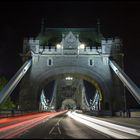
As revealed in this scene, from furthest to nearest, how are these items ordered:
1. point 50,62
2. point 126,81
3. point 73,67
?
1. point 50,62
2. point 73,67
3. point 126,81

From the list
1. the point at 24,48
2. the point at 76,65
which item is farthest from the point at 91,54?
the point at 24,48

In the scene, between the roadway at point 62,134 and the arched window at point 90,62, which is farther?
the arched window at point 90,62

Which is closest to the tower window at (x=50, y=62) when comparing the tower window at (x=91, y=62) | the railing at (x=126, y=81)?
the tower window at (x=91, y=62)

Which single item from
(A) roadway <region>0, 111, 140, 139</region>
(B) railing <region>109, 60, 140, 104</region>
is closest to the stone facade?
(B) railing <region>109, 60, 140, 104</region>

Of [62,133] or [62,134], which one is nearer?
[62,134]

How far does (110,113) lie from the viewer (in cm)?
5159

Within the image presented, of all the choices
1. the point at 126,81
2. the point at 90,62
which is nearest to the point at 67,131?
the point at 126,81

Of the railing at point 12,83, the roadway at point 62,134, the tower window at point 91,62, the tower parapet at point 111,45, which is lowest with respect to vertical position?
the roadway at point 62,134

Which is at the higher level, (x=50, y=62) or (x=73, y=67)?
(x=50, y=62)

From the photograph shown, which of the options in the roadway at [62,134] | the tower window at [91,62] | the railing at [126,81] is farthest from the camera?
the tower window at [91,62]

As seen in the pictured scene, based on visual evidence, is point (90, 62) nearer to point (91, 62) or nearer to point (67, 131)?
point (91, 62)

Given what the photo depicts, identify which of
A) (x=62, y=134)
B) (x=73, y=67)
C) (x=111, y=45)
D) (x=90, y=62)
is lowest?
(x=62, y=134)

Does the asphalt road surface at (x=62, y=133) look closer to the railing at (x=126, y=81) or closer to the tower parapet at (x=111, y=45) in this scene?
the railing at (x=126, y=81)

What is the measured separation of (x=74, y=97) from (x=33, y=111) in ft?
293
